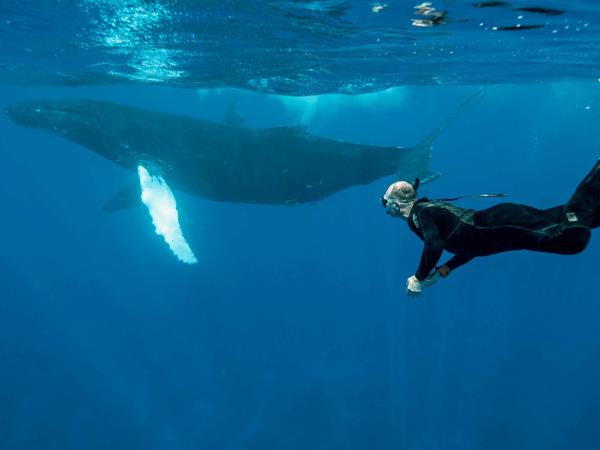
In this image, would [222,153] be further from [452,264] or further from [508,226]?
[508,226]

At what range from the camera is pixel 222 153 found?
46.1 feet

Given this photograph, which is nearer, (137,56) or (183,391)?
(137,56)

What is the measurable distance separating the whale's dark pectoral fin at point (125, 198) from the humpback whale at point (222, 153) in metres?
0.08

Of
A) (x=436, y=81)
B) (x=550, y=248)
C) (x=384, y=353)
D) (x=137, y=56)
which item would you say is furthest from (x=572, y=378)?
(x=137, y=56)

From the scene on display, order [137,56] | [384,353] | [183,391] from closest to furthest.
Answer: [137,56] < [183,391] < [384,353]

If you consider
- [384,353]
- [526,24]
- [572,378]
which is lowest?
[572,378]

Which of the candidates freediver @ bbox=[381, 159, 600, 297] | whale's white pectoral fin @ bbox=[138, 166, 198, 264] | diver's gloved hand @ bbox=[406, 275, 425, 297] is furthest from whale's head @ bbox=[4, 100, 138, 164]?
diver's gloved hand @ bbox=[406, 275, 425, 297]

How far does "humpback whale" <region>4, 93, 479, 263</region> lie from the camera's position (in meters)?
13.5

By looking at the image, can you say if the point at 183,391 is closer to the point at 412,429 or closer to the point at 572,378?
the point at 412,429

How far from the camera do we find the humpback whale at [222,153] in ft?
44.3

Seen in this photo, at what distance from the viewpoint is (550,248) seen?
495 cm

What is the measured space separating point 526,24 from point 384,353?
583 inches

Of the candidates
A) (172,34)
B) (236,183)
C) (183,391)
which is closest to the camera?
(172,34)

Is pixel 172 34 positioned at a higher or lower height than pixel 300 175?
higher
